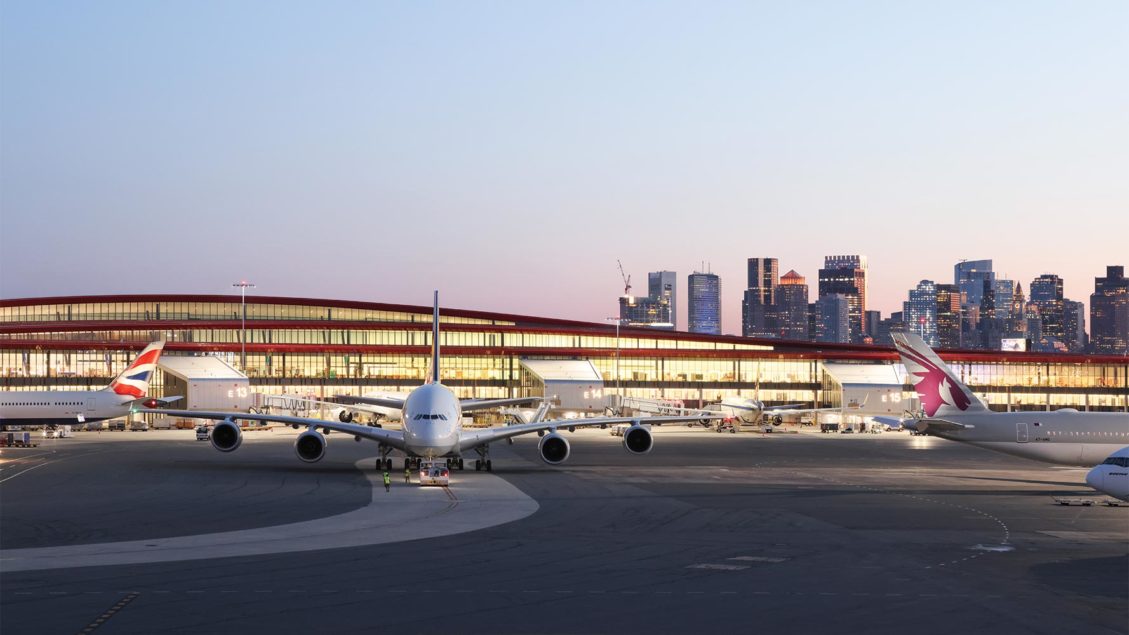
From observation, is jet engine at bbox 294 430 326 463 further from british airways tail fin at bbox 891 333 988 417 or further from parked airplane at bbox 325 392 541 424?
parked airplane at bbox 325 392 541 424

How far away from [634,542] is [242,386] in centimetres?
11056

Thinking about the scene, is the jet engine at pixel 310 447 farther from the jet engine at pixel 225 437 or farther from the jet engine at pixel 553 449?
the jet engine at pixel 553 449

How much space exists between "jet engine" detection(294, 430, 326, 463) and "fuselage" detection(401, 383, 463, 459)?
205 inches

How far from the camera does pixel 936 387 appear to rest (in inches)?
2482

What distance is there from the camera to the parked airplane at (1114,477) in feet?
122

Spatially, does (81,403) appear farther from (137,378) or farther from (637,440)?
(637,440)

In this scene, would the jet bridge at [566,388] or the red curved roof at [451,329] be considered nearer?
the jet bridge at [566,388]

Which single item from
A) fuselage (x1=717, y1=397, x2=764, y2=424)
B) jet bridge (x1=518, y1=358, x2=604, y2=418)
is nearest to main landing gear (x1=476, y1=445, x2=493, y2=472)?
fuselage (x1=717, y1=397, x2=764, y2=424)

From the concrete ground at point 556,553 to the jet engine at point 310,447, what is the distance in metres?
1.50

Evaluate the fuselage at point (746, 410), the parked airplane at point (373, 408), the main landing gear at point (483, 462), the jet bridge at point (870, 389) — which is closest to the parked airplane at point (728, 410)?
the fuselage at point (746, 410)

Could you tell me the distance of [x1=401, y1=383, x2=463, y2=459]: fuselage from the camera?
53.7 m

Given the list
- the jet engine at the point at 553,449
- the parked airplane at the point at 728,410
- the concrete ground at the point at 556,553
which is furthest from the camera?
the parked airplane at the point at 728,410

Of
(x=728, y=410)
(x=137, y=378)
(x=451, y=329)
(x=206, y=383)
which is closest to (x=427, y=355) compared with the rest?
(x=451, y=329)

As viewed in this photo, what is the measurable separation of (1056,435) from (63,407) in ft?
251
